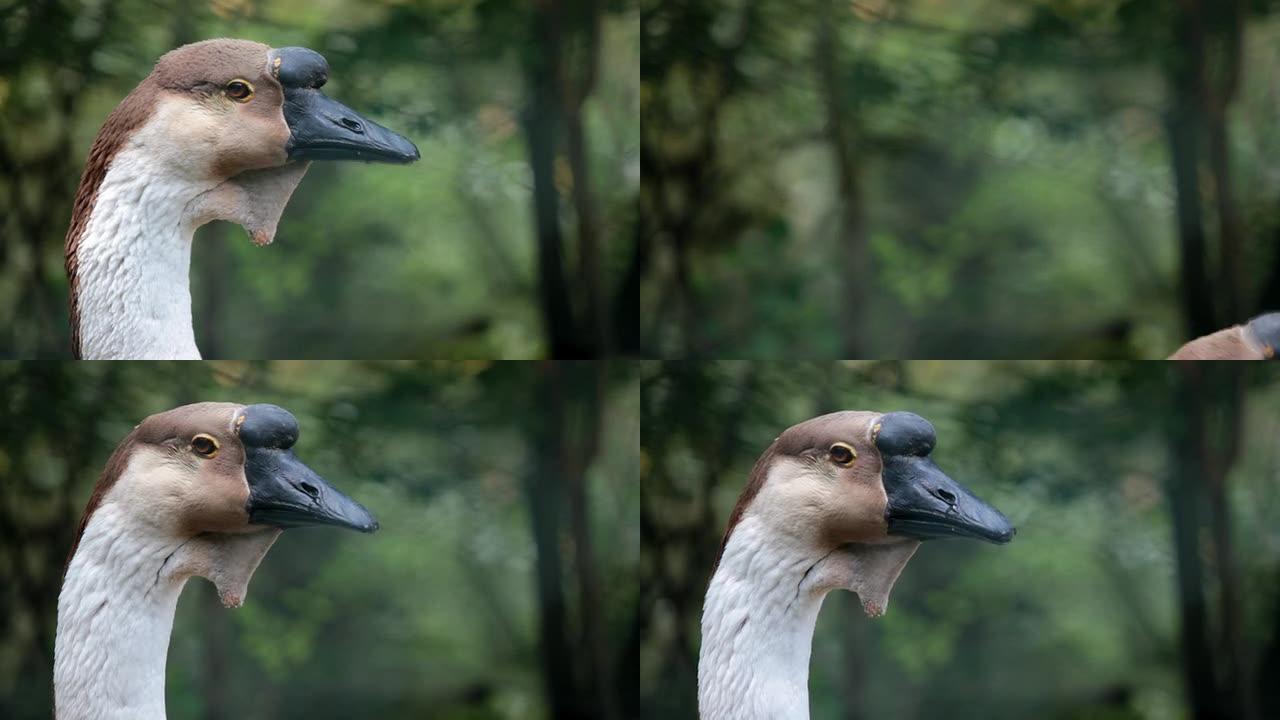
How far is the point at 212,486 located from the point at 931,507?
156 centimetres

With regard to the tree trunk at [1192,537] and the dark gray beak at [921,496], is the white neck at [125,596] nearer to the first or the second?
the dark gray beak at [921,496]

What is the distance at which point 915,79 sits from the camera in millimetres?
5258

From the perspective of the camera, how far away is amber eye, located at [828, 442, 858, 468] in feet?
10.8

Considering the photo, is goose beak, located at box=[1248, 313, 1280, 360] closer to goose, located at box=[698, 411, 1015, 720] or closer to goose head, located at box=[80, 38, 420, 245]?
goose, located at box=[698, 411, 1015, 720]

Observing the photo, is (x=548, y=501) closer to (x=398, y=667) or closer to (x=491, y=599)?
(x=491, y=599)

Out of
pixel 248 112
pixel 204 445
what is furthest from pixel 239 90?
A: pixel 204 445

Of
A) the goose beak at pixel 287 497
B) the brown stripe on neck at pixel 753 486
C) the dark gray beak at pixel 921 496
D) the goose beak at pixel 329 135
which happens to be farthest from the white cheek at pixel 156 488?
the dark gray beak at pixel 921 496

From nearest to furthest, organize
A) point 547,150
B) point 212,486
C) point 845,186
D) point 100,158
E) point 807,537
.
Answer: point 212,486, point 807,537, point 100,158, point 547,150, point 845,186

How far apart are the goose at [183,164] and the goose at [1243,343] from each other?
8.76 feet

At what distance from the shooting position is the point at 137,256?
360 cm

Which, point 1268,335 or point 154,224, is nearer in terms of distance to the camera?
point 154,224

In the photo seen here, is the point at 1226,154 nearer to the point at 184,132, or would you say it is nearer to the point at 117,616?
the point at 184,132

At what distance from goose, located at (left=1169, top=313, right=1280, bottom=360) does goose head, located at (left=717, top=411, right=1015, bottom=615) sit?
70.8 inches

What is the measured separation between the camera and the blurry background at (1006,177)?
522 centimetres
